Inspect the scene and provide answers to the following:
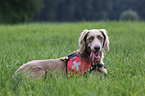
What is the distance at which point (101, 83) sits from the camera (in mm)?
2748

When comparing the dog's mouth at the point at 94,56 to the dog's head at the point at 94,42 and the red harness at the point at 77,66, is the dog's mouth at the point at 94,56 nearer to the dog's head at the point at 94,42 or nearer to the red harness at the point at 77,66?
the dog's head at the point at 94,42

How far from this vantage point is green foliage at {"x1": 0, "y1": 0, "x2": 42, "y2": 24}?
87.2 feet

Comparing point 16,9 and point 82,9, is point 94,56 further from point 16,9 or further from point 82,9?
point 82,9

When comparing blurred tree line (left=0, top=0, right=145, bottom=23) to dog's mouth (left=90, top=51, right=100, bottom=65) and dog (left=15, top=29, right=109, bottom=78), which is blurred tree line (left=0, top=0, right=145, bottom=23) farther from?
dog's mouth (left=90, top=51, right=100, bottom=65)

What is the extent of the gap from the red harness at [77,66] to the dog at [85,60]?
3cm

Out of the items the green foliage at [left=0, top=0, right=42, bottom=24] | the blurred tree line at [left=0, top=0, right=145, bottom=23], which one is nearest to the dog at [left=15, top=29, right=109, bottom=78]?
the green foliage at [left=0, top=0, right=42, bottom=24]

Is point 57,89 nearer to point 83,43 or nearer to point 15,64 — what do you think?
point 83,43

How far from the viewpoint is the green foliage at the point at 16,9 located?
1047 inches

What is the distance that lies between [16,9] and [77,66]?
26.3 m

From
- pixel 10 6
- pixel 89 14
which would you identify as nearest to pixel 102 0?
pixel 89 14

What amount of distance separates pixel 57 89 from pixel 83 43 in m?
1.28

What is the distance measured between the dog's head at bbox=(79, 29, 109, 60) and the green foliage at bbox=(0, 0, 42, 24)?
24.4 meters

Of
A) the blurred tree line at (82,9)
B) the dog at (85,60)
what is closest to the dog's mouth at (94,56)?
the dog at (85,60)

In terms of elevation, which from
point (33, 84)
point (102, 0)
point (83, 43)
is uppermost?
Result: point (102, 0)
